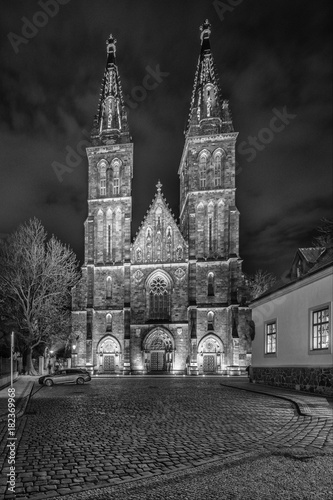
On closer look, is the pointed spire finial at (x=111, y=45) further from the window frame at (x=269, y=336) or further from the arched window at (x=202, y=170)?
the window frame at (x=269, y=336)

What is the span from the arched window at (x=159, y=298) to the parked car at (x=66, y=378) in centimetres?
1655

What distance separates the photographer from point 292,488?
5.41m

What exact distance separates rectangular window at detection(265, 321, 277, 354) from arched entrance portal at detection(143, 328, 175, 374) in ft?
67.6

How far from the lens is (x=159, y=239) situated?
4494 centimetres

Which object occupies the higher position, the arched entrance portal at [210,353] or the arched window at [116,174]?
the arched window at [116,174]

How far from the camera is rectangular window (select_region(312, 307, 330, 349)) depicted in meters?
17.2

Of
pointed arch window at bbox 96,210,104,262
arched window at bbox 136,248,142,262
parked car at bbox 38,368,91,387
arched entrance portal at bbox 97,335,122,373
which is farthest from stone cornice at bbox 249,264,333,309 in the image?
pointed arch window at bbox 96,210,104,262

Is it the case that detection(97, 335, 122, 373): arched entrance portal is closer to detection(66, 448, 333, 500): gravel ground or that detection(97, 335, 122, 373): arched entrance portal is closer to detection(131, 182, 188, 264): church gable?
detection(131, 182, 188, 264): church gable

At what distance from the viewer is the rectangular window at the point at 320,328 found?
56.5 feet

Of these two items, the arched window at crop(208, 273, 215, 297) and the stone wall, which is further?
the arched window at crop(208, 273, 215, 297)

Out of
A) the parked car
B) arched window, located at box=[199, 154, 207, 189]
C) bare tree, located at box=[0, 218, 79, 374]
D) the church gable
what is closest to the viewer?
the parked car

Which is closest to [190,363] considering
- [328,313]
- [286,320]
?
[286,320]

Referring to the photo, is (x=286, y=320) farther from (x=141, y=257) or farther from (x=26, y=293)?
(x=141, y=257)

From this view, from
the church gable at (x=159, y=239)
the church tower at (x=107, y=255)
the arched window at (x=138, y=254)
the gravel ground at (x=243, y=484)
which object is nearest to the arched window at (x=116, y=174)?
the church tower at (x=107, y=255)
